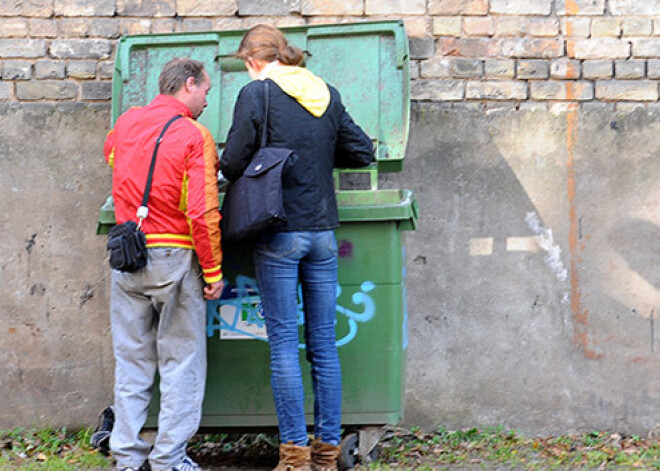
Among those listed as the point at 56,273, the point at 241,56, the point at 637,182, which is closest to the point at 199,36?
the point at 241,56

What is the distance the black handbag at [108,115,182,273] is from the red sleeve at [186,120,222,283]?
6.3 inches

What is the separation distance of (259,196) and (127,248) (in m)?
0.56

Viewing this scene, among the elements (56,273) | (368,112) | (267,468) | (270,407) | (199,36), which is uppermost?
(199,36)

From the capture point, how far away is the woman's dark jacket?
3.65 m

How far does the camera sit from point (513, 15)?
4.91 metres

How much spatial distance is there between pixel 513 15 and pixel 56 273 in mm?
2795

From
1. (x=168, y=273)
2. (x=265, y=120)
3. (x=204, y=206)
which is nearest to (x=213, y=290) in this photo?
(x=168, y=273)

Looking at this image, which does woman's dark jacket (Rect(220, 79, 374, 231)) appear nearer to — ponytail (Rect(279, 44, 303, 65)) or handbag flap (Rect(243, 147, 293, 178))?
handbag flap (Rect(243, 147, 293, 178))

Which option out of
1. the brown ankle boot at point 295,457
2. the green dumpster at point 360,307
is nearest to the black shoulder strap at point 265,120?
the green dumpster at point 360,307

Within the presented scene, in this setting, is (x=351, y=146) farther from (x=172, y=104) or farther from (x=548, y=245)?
(x=548, y=245)

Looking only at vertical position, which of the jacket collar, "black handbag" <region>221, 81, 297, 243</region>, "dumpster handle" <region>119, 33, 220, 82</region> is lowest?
"black handbag" <region>221, 81, 297, 243</region>

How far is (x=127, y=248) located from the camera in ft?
11.9

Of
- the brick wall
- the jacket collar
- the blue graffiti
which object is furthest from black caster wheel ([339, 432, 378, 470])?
the brick wall

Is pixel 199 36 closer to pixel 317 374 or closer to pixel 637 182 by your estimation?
pixel 317 374
